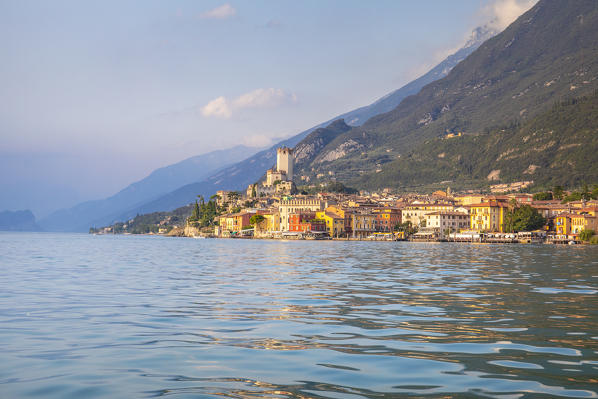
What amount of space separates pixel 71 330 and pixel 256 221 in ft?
586

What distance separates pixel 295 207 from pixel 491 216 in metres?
67.9

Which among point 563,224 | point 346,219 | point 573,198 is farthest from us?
point 346,219

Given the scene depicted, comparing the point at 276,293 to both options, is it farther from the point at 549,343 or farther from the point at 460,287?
the point at 549,343

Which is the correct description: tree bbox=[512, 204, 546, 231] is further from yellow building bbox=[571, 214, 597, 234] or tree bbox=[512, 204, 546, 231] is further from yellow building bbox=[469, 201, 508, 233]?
Result: yellow building bbox=[469, 201, 508, 233]

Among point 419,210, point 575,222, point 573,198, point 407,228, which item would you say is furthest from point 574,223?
point 419,210

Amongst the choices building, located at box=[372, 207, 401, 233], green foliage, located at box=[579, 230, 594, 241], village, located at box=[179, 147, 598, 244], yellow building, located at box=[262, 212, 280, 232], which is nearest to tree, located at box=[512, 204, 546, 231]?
village, located at box=[179, 147, 598, 244]

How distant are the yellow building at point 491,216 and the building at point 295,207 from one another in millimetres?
59691

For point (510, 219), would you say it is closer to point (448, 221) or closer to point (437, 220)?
point (448, 221)

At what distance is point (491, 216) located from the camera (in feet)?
466

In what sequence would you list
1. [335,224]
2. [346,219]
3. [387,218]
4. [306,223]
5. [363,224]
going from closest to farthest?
[335,224] < [363,224] < [346,219] < [306,223] < [387,218]

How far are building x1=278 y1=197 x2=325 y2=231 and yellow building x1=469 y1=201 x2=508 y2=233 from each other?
196 feet

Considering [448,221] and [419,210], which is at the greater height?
[419,210]

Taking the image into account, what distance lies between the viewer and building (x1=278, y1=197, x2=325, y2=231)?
185 m

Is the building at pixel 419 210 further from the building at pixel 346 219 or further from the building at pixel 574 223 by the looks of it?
the building at pixel 574 223
